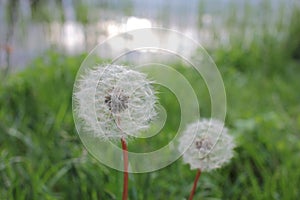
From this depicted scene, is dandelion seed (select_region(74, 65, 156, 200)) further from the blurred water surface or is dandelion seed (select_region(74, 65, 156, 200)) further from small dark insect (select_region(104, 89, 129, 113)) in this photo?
the blurred water surface

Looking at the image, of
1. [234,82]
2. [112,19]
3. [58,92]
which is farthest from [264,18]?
[58,92]

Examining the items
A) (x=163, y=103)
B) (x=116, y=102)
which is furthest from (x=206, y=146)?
(x=163, y=103)

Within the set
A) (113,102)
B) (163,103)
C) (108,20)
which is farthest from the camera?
(108,20)

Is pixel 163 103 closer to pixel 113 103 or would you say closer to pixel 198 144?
pixel 198 144

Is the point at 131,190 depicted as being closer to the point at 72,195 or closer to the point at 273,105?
the point at 72,195

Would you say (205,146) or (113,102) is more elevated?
(113,102)

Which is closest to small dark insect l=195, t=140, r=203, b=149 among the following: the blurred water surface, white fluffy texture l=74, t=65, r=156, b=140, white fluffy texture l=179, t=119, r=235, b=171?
white fluffy texture l=179, t=119, r=235, b=171

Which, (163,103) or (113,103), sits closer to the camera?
(113,103)

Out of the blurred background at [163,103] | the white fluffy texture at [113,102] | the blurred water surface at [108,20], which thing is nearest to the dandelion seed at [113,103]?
the white fluffy texture at [113,102]
